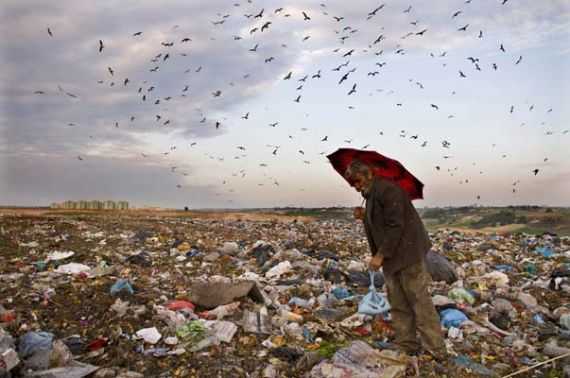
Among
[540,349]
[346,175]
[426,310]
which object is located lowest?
[540,349]

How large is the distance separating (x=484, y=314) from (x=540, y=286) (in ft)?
6.21

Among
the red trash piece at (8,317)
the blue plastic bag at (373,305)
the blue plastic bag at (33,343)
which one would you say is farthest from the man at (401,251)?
the red trash piece at (8,317)

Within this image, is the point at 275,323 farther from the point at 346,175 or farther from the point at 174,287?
the point at 174,287

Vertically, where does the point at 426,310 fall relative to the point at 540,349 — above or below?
above

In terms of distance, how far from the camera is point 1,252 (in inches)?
335

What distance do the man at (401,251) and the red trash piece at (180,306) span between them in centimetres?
204

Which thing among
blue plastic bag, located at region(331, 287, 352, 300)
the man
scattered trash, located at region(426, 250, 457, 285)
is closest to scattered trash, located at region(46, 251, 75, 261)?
blue plastic bag, located at region(331, 287, 352, 300)

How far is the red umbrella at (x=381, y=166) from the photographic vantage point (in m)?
4.02

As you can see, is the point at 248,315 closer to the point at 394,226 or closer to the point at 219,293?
the point at 219,293

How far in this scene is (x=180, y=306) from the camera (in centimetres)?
491

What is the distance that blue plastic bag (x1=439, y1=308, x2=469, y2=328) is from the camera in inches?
188

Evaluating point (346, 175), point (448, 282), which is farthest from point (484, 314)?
point (346, 175)

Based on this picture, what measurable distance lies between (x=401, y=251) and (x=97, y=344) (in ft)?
8.35

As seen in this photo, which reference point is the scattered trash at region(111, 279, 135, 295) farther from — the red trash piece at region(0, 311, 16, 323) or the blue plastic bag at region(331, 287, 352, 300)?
the blue plastic bag at region(331, 287, 352, 300)
